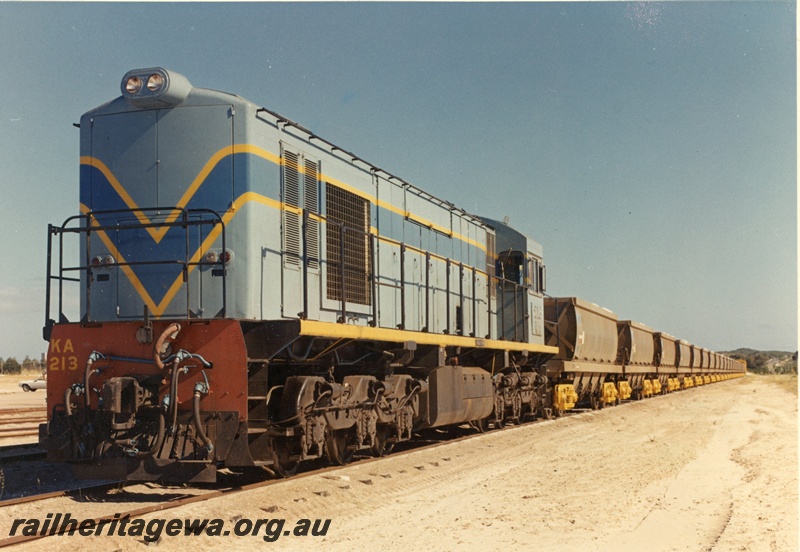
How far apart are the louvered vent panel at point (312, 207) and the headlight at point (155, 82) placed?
199cm

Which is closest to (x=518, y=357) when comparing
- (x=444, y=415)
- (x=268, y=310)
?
(x=444, y=415)

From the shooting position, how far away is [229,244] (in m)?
8.73

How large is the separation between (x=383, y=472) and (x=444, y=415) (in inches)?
118

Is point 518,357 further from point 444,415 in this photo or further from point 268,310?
point 268,310

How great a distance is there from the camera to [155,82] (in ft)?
29.0

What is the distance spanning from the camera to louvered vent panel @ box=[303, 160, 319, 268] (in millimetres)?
9812

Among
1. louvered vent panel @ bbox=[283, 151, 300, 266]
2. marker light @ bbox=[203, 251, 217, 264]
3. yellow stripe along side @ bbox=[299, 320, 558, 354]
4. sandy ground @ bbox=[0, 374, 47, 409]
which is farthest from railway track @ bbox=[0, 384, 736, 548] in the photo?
sandy ground @ bbox=[0, 374, 47, 409]

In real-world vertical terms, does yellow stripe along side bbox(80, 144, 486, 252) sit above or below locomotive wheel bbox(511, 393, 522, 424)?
above

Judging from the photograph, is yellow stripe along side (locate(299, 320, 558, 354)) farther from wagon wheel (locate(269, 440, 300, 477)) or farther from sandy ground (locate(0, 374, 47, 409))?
sandy ground (locate(0, 374, 47, 409))

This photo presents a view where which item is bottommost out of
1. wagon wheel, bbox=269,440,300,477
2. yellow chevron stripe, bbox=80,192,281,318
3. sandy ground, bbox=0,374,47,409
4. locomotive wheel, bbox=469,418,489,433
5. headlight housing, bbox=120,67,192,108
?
sandy ground, bbox=0,374,47,409
